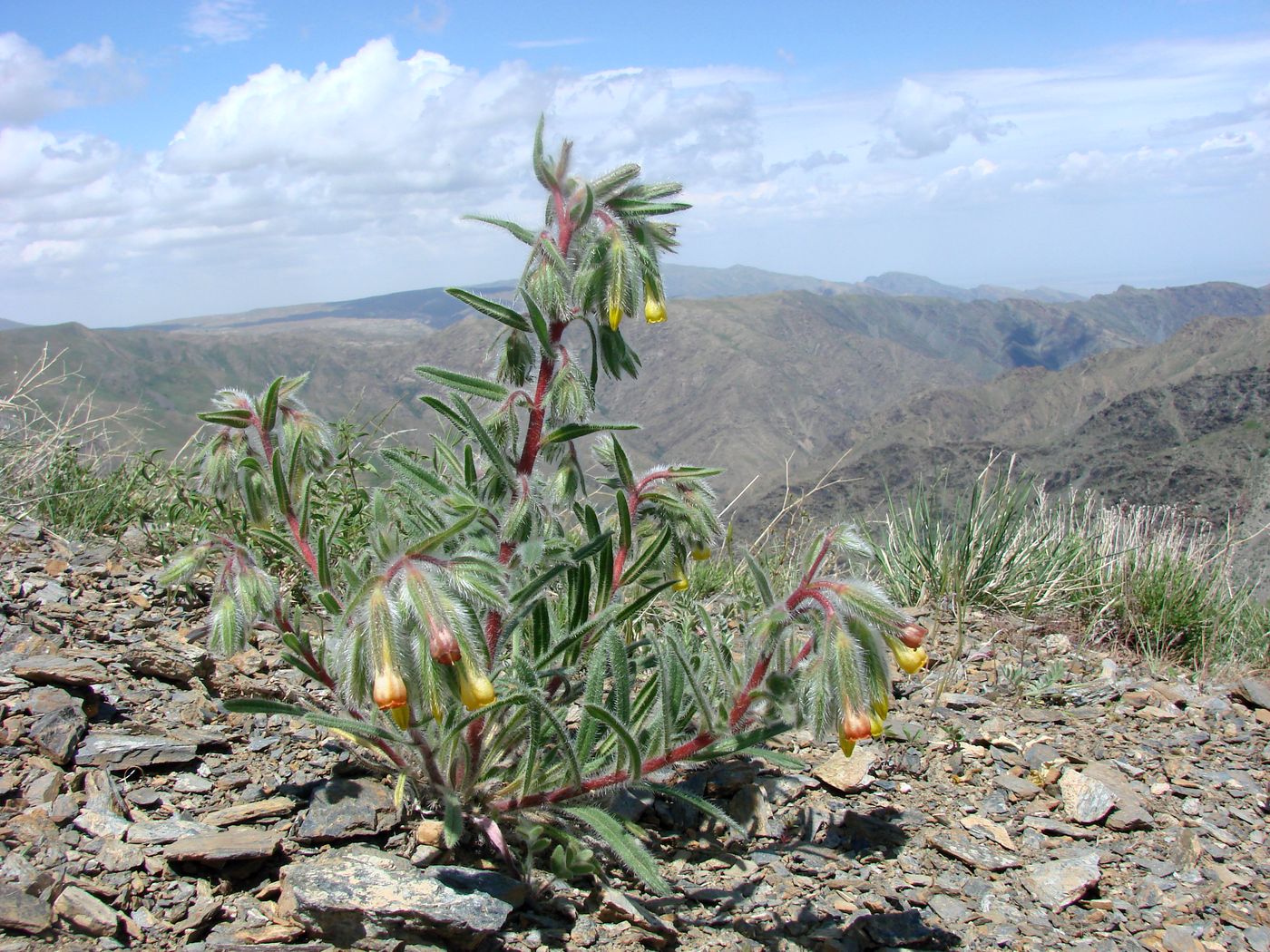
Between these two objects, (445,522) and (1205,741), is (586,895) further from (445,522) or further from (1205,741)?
(1205,741)

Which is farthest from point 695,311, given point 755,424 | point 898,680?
point 898,680

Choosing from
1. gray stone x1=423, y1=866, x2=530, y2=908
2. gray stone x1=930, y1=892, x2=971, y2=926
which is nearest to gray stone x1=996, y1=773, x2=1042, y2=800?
gray stone x1=930, y1=892, x2=971, y2=926

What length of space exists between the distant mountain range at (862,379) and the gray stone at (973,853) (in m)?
1.85

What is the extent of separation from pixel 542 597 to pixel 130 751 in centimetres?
147

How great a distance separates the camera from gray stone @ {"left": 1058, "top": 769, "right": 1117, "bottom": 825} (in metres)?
3.16

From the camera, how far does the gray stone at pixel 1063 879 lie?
9.04 feet

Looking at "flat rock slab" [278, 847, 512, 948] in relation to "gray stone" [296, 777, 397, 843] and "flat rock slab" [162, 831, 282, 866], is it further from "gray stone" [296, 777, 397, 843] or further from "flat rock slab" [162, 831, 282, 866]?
"gray stone" [296, 777, 397, 843]

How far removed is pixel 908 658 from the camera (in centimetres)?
236

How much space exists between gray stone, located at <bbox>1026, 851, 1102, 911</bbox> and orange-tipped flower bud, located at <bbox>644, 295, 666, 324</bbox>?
2214 millimetres

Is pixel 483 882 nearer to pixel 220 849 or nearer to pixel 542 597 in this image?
pixel 220 849

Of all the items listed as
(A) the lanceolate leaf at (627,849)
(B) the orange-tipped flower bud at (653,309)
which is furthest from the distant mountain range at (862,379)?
(A) the lanceolate leaf at (627,849)

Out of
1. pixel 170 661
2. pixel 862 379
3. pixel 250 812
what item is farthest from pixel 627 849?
pixel 862 379

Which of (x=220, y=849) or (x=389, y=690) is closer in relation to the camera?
(x=389, y=690)

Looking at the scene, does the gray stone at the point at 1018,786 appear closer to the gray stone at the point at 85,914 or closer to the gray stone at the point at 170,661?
the gray stone at the point at 85,914
